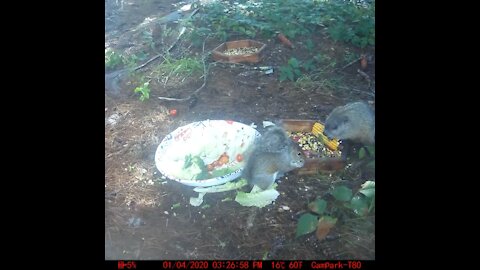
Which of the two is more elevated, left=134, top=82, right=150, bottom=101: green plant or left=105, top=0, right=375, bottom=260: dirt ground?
left=134, top=82, right=150, bottom=101: green plant

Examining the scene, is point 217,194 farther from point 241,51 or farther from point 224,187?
point 241,51

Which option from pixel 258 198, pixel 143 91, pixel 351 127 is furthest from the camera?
pixel 143 91

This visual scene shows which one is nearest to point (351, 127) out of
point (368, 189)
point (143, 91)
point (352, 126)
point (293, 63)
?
point (352, 126)

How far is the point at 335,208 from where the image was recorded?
2180 millimetres

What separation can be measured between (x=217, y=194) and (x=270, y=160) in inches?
13.8

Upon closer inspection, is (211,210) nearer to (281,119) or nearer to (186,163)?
(186,163)

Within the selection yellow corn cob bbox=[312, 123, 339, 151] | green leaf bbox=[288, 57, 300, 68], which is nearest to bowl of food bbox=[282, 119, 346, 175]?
yellow corn cob bbox=[312, 123, 339, 151]

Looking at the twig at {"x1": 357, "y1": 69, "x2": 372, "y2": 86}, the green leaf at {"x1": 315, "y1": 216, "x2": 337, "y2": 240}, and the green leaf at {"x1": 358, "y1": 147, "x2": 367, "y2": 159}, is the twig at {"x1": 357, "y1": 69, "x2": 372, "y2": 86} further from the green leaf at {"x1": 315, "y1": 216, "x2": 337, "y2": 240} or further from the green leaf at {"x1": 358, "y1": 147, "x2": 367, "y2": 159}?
the green leaf at {"x1": 315, "y1": 216, "x2": 337, "y2": 240}

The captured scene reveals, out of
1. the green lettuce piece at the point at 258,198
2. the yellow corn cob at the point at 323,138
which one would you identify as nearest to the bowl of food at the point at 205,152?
the green lettuce piece at the point at 258,198

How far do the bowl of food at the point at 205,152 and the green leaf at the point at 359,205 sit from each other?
64 centimetres

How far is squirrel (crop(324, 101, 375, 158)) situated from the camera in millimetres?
2713

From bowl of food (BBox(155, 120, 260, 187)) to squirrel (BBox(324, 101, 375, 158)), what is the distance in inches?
19.5

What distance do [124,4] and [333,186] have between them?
9.98ft
